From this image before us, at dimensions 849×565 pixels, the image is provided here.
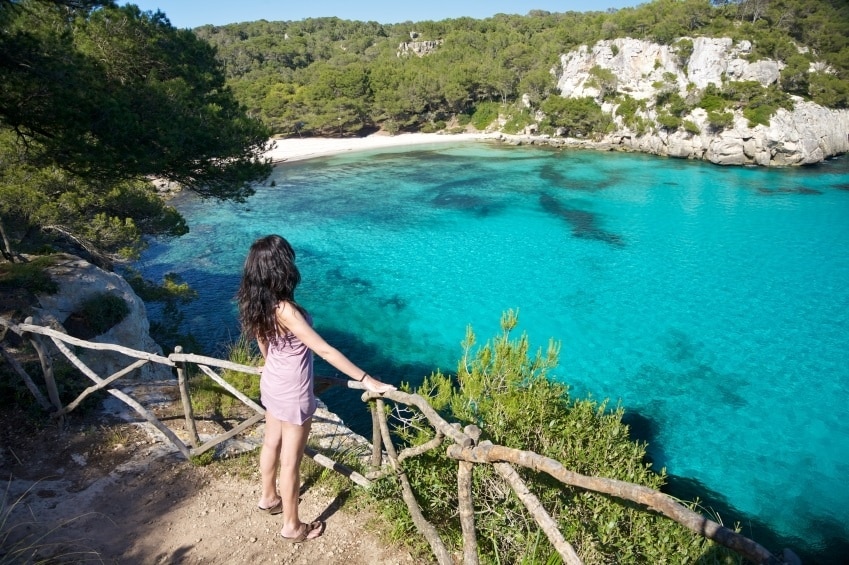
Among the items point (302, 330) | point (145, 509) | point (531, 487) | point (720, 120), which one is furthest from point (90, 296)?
point (720, 120)

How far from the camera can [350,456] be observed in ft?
16.4

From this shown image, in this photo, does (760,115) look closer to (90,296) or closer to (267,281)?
(90,296)

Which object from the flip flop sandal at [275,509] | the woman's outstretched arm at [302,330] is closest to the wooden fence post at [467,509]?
the woman's outstretched arm at [302,330]

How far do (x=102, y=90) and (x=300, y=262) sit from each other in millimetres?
13732

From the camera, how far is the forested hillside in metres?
42.5

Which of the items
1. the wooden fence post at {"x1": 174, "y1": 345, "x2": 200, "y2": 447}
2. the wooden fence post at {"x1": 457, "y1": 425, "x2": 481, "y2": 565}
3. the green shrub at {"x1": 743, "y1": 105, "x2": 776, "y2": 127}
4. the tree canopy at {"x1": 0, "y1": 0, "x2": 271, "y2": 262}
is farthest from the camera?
the green shrub at {"x1": 743, "y1": 105, "x2": 776, "y2": 127}

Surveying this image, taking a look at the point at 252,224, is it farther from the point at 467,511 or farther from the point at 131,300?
the point at 467,511

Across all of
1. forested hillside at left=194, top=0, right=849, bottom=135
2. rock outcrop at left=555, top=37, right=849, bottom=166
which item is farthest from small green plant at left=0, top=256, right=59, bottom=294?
rock outcrop at left=555, top=37, right=849, bottom=166

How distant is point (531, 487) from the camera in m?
4.36

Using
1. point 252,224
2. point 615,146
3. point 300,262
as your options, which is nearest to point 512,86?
point 615,146

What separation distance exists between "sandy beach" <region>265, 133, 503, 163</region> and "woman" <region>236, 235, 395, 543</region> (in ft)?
156

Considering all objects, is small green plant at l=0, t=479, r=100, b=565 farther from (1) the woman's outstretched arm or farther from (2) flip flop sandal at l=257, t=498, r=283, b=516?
(1) the woman's outstretched arm

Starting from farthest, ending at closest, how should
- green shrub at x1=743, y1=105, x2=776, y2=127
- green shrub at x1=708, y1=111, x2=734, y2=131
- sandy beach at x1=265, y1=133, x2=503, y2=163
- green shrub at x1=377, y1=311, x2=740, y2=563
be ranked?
sandy beach at x1=265, y1=133, x2=503, y2=163, green shrub at x1=708, y1=111, x2=734, y2=131, green shrub at x1=743, y1=105, x2=776, y2=127, green shrub at x1=377, y1=311, x2=740, y2=563

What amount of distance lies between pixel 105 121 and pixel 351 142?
1980 inches
